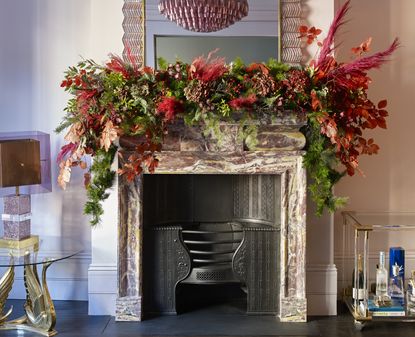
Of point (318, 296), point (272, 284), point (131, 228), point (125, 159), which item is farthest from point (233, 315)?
point (125, 159)

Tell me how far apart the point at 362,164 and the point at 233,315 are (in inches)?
53.2

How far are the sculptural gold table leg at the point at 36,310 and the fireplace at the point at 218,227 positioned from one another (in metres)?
0.42

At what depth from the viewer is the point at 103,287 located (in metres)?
3.58

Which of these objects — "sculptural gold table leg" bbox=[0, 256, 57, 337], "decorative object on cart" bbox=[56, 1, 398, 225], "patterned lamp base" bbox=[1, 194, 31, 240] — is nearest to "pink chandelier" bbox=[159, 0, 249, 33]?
"decorative object on cart" bbox=[56, 1, 398, 225]

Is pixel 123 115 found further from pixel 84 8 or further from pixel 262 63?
pixel 84 8

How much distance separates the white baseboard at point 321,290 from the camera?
362 cm

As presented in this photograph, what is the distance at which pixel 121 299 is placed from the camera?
346cm

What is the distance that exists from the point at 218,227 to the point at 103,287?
828 millimetres

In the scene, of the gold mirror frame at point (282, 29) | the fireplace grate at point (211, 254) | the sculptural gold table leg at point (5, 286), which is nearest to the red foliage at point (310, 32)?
the gold mirror frame at point (282, 29)

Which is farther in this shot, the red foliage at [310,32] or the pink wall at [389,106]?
the pink wall at [389,106]

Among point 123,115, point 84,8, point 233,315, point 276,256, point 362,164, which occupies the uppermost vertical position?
point 84,8

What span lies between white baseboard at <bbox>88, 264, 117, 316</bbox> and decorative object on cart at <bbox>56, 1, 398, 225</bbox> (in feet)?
1.98

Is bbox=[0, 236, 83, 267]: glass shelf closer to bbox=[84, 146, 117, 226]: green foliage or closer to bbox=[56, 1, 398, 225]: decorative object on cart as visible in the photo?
bbox=[84, 146, 117, 226]: green foliage

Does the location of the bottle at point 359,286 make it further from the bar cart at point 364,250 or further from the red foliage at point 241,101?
the red foliage at point 241,101
